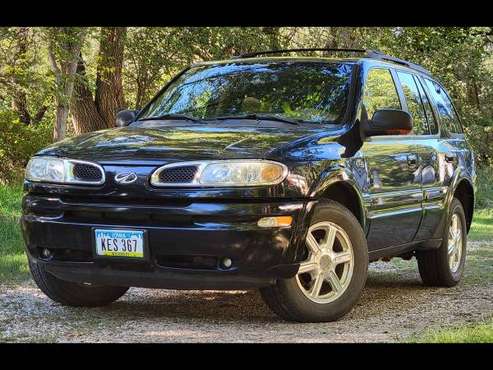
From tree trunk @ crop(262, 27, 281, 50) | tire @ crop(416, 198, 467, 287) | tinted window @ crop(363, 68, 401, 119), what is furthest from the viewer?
tree trunk @ crop(262, 27, 281, 50)

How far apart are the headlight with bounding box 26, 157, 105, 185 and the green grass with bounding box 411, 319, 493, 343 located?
7.15 feet

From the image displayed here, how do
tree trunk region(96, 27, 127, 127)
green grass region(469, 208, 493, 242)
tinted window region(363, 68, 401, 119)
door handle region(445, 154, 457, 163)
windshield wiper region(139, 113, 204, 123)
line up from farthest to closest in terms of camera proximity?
tree trunk region(96, 27, 127, 127) → green grass region(469, 208, 493, 242) → door handle region(445, 154, 457, 163) → tinted window region(363, 68, 401, 119) → windshield wiper region(139, 113, 204, 123)

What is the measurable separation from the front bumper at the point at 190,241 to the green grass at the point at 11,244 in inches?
99.4

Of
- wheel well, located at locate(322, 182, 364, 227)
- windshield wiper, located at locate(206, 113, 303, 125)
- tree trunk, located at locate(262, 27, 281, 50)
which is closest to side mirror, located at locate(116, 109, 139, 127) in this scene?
windshield wiper, located at locate(206, 113, 303, 125)

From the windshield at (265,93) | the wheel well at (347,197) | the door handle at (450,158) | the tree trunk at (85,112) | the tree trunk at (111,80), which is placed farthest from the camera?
the tree trunk at (111,80)

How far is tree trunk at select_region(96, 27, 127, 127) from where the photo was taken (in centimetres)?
1867

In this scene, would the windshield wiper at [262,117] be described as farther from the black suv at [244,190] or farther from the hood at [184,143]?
the hood at [184,143]

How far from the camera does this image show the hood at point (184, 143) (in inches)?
220

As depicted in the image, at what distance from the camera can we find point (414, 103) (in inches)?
307

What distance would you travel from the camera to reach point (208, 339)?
5.42m

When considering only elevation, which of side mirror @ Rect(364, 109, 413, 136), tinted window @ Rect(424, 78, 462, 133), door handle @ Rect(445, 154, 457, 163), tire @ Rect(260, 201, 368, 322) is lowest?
tire @ Rect(260, 201, 368, 322)

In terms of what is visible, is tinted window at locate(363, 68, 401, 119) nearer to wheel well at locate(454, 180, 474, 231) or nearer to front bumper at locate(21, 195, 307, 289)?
front bumper at locate(21, 195, 307, 289)

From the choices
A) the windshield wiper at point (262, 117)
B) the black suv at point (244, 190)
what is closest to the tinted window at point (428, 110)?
the black suv at point (244, 190)

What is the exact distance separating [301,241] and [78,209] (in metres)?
1.40
